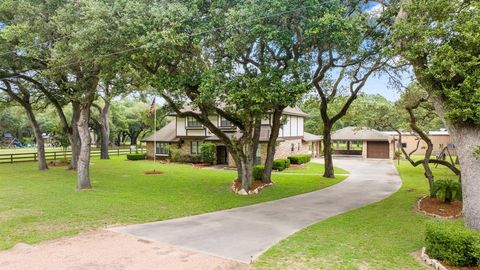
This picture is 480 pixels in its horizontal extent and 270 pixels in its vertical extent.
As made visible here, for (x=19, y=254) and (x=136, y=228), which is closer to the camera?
(x=19, y=254)

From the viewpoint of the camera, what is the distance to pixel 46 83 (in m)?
23.8

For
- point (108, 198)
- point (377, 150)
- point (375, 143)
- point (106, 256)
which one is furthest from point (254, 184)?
point (375, 143)

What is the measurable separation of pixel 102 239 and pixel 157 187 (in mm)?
8940

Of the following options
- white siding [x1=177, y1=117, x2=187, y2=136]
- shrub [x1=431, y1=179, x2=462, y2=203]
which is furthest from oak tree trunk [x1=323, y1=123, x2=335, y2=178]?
white siding [x1=177, y1=117, x2=187, y2=136]

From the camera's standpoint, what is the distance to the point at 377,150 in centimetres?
3928

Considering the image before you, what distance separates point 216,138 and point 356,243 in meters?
22.5

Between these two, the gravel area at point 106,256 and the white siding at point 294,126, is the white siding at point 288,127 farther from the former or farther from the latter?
the gravel area at point 106,256

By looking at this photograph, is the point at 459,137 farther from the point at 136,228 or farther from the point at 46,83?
the point at 46,83

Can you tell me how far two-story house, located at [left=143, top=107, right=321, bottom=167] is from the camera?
30228 millimetres

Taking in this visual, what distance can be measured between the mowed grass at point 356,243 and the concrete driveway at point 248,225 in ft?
1.77

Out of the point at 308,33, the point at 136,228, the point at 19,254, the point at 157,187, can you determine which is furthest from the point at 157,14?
the point at 157,187

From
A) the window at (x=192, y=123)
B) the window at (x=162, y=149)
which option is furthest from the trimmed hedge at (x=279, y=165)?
the window at (x=162, y=149)

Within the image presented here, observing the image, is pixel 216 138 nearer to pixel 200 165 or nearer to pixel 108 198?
pixel 200 165

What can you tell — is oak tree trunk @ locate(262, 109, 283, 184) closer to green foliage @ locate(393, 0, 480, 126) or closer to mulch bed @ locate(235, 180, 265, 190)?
mulch bed @ locate(235, 180, 265, 190)
